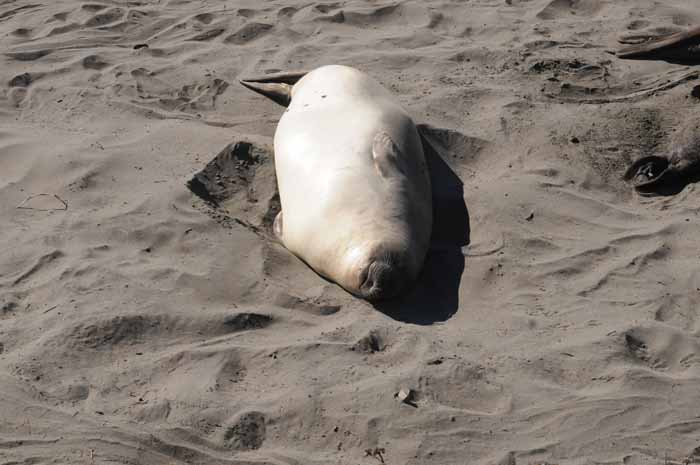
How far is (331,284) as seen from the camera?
500 cm

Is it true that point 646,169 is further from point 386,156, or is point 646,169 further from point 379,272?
point 379,272

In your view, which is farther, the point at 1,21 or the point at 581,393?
the point at 1,21

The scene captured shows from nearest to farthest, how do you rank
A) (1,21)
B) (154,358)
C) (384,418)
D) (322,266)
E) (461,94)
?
(384,418) → (154,358) → (322,266) → (461,94) → (1,21)

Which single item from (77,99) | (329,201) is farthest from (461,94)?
(77,99)

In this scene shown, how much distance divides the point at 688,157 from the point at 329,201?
87.6 inches

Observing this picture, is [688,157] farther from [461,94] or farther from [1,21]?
[1,21]

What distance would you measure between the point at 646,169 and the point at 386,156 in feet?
5.41

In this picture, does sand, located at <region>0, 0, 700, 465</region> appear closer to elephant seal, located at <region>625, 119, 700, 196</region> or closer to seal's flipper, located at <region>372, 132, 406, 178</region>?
elephant seal, located at <region>625, 119, 700, 196</region>

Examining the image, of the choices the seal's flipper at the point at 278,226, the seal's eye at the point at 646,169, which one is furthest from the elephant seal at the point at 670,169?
the seal's flipper at the point at 278,226

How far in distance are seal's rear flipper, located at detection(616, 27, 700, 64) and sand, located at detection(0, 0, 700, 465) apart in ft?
0.34

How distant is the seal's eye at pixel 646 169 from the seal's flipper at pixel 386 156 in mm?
1450

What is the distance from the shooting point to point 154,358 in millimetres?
4234

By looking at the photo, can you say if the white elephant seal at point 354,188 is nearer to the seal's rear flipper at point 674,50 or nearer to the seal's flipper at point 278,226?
the seal's flipper at point 278,226

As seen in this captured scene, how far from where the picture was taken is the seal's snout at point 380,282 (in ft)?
15.5
